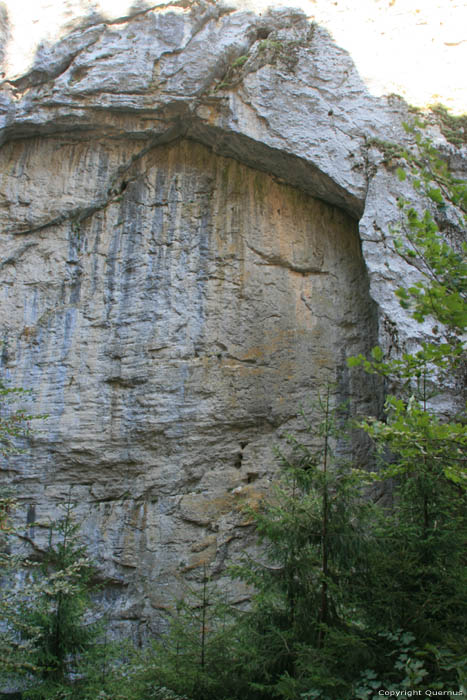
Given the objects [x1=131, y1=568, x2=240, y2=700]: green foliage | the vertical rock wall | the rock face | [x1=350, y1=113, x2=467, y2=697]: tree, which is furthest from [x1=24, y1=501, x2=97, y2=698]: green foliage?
[x1=350, y1=113, x2=467, y2=697]: tree

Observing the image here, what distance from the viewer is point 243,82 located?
9.08m

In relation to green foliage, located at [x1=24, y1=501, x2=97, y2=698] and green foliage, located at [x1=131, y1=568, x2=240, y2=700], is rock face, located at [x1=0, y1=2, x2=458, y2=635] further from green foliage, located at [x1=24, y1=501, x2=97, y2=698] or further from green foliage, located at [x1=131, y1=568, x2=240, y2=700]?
green foliage, located at [x1=131, y1=568, x2=240, y2=700]

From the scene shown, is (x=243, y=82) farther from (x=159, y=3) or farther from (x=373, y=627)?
(x=373, y=627)

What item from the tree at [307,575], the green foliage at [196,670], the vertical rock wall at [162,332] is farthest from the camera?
the vertical rock wall at [162,332]

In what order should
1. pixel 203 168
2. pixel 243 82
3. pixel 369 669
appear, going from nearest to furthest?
pixel 369 669 → pixel 243 82 → pixel 203 168

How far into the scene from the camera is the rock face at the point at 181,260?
8.43m

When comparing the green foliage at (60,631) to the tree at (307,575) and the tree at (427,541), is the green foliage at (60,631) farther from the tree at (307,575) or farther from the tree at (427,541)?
the tree at (427,541)

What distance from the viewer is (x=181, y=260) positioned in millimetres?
9250

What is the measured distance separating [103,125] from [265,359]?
4.39 meters

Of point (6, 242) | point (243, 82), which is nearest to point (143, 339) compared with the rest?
point (6, 242)

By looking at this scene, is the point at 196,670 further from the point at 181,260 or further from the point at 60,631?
the point at 181,260

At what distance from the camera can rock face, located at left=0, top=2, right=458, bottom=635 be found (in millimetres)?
8430

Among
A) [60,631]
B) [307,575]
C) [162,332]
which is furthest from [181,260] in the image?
[307,575]

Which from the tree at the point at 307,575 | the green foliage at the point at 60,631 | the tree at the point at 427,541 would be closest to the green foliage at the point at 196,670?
the tree at the point at 307,575
